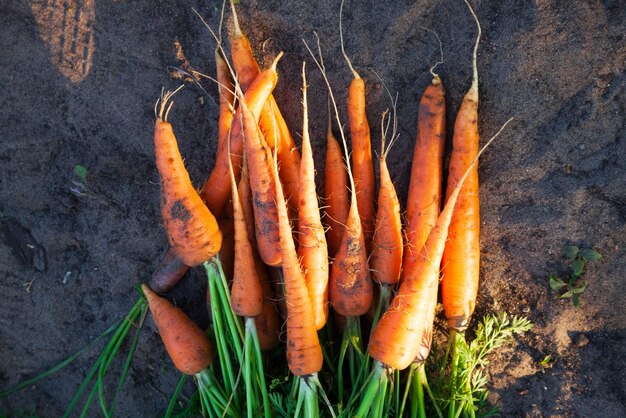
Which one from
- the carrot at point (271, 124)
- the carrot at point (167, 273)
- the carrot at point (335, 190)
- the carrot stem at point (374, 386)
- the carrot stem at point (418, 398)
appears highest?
the carrot at point (271, 124)

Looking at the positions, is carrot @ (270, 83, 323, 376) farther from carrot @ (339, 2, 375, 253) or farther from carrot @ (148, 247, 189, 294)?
carrot @ (148, 247, 189, 294)

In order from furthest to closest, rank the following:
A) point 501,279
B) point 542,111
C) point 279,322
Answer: point 279,322
point 501,279
point 542,111

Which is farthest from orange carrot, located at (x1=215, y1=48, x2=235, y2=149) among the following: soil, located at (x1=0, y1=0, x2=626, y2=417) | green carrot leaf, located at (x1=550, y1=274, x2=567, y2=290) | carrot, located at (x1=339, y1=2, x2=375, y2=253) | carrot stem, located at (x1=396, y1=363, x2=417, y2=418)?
green carrot leaf, located at (x1=550, y1=274, x2=567, y2=290)

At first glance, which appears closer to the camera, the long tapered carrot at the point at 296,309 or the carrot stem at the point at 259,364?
the long tapered carrot at the point at 296,309

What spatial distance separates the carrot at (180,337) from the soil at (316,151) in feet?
0.56

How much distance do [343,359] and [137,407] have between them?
1.13 m

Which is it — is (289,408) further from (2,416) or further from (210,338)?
(2,416)

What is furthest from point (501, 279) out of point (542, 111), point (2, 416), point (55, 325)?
point (2, 416)

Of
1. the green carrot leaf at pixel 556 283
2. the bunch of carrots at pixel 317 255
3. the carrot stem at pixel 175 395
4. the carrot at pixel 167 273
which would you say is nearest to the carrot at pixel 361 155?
the bunch of carrots at pixel 317 255

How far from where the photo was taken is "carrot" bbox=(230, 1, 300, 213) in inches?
94.1

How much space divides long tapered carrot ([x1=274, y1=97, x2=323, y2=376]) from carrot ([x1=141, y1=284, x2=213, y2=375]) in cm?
48

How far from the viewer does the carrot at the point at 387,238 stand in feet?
7.50

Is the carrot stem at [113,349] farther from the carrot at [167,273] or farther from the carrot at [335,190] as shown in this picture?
the carrot at [335,190]

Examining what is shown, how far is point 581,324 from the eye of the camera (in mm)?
2275
